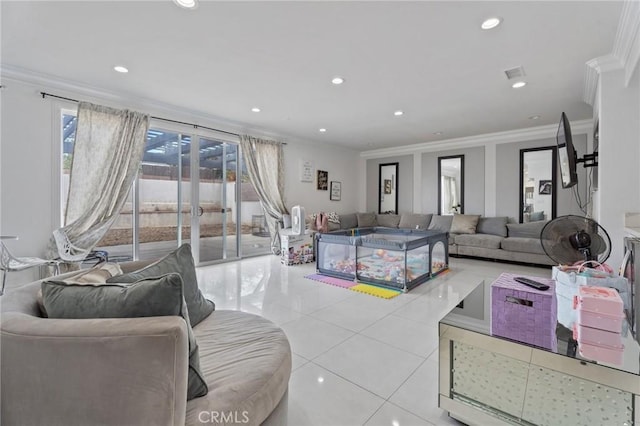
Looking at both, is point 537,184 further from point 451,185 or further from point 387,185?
point 387,185

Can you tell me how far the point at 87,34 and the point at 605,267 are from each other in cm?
426

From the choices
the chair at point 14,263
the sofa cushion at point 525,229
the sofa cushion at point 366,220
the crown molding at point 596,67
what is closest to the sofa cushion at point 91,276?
the chair at point 14,263

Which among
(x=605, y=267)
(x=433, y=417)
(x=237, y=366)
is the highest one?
(x=605, y=267)

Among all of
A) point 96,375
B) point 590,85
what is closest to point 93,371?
point 96,375

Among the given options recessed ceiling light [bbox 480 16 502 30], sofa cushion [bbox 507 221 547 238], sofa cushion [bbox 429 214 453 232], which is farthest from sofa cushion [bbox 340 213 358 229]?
recessed ceiling light [bbox 480 16 502 30]

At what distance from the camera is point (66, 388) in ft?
2.65

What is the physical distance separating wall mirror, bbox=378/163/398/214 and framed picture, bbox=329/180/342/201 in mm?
1189

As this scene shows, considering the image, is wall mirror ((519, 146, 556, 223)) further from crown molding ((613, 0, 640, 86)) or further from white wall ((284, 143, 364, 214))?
white wall ((284, 143, 364, 214))

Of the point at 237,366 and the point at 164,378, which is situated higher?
the point at 164,378

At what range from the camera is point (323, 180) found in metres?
7.04

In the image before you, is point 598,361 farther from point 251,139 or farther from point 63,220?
point 251,139

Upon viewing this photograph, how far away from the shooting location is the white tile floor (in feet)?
5.12

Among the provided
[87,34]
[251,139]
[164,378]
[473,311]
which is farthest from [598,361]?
[251,139]

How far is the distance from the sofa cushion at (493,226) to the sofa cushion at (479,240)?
211mm
